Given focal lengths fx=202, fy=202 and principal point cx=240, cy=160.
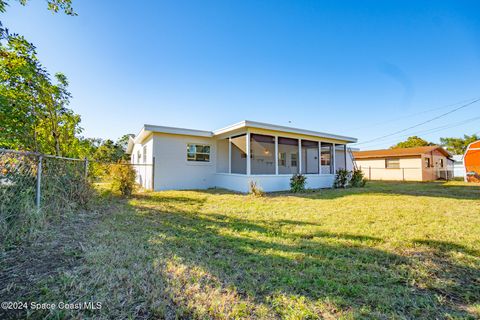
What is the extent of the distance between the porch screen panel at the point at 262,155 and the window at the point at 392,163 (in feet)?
43.6

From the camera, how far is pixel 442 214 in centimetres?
517

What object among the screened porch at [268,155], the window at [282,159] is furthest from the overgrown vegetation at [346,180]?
the window at [282,159]

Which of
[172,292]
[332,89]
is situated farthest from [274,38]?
[172,292]

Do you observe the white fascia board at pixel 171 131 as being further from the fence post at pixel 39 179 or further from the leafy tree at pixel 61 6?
the fence post at pixel 39 179

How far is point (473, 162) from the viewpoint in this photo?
612 inches

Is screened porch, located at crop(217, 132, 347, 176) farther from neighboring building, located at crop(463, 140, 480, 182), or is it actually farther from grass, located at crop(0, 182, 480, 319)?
neighboring building, located at crop(463, 140, 480, 182)

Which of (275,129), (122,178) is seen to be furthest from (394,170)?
(122,178)

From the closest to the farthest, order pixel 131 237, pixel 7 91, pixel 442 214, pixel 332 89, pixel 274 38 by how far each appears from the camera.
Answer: pixel 131 237 < pixel 7 91 < pixel 442 214 < pixel 274 38 < pixel 332 89

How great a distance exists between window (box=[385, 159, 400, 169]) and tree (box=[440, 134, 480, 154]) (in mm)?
20595

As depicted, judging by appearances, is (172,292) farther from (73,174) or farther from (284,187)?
(284,187)

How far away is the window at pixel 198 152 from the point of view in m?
10.7

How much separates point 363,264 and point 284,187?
24.5 feet

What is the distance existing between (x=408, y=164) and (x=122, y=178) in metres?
22.3

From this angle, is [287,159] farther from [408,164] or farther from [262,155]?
[408,164]
